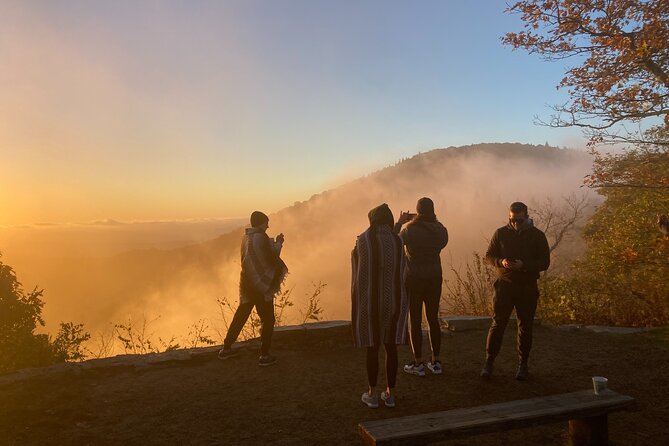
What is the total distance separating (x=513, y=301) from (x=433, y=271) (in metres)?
0.91

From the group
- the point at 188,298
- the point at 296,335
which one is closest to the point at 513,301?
the point at 296,335

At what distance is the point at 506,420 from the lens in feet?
9.18

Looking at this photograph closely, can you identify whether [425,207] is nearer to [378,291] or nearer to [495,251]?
[495,251]

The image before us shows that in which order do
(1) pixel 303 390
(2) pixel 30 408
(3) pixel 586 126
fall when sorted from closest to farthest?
(2) pixel 30 408 → (1) pixel 303 390 → (3) pixel 586 126

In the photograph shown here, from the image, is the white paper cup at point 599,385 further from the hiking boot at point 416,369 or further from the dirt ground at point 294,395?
the hiking boot at point 416,369

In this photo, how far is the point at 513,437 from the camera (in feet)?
11.3

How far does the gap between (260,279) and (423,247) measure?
6.87ft

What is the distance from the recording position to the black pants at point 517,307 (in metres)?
4.55

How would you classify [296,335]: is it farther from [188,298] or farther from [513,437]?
[188,298]

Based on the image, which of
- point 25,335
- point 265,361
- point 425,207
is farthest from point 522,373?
point 25,335

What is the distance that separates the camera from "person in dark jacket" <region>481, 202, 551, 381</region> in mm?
4516

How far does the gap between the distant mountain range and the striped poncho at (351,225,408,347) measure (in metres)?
54.3

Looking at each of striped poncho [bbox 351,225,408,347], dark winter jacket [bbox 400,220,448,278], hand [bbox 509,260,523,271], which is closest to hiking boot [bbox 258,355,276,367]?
striped poncho [bbox 351,225,408,347]

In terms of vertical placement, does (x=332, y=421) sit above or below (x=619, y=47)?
below
